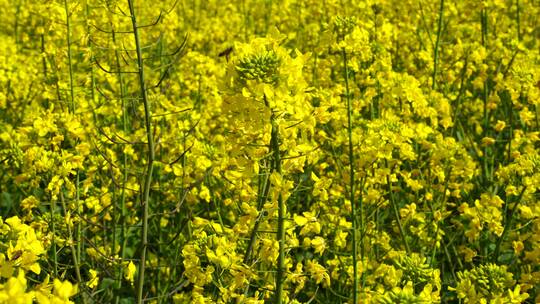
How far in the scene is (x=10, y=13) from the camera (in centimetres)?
857

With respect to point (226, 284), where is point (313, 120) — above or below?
above

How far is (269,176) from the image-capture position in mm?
2234

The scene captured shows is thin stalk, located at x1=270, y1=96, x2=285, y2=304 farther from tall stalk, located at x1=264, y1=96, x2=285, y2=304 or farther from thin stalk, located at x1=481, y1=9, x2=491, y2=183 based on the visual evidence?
thin stalk, located at x1=481, y1=9, x2=491, y2=183

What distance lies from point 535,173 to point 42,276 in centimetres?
256

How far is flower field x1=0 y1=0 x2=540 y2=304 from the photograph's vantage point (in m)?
2.10

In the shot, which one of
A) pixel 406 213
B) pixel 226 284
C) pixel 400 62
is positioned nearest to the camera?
pixel 226 284

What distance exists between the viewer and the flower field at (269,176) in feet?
6.88

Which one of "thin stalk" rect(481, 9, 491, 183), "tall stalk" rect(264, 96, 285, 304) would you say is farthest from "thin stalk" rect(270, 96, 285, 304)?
"thin stalk" rect(481, 9, 491, 183)

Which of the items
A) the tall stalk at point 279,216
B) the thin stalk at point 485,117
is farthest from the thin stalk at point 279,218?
the thin stalk at point 485,117

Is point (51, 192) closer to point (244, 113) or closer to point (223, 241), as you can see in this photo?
point (223, 241)

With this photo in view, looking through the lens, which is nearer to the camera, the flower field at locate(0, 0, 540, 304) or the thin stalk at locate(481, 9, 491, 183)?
the flower field at locate(0, 0, 540, 304)

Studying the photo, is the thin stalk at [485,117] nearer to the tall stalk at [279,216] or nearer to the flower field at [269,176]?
the flower field at [269,176]

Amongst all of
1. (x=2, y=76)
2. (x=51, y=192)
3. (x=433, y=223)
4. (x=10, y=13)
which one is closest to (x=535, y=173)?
(x=433, y=223)

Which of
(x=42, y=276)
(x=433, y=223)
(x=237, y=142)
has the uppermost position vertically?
(x=237, y=142)
